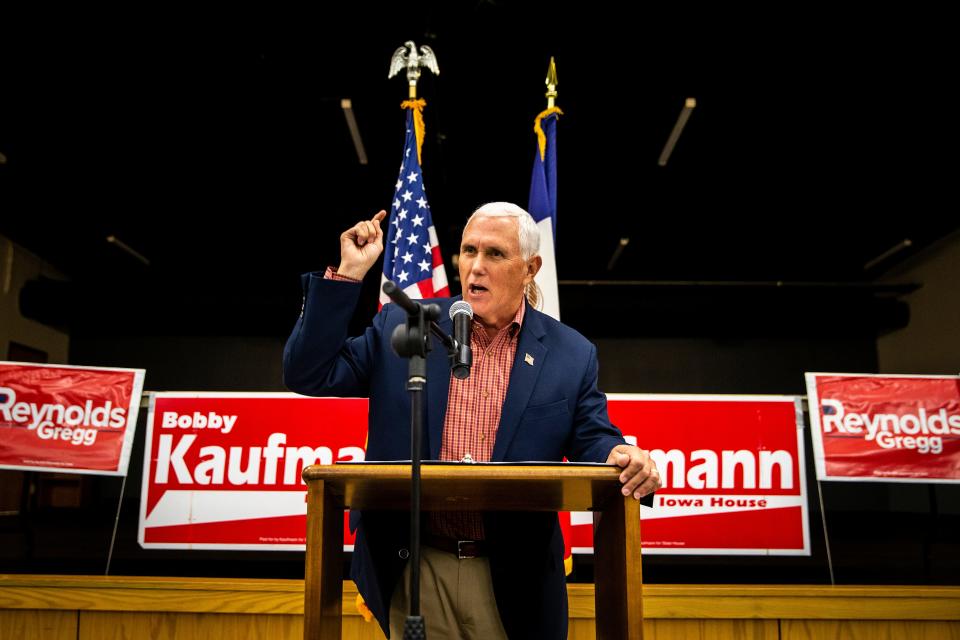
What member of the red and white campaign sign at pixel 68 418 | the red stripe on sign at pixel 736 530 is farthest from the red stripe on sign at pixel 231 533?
the red stripe on sign at pixel 736 530

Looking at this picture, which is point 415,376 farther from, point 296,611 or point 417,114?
point 417,114

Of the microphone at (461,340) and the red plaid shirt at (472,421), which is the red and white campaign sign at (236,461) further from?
the microphone at (461,340)

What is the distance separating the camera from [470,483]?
1.17m

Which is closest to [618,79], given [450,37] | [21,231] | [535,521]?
[450,37]

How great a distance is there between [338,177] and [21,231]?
15.3 ft

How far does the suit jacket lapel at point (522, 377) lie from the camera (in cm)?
152

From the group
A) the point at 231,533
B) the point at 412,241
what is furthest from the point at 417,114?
the point at 231,533

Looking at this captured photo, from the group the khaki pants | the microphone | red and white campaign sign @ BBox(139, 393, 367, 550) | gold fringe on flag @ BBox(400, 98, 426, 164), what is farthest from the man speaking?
gold fringe on flag @ BBox(400, 98, 426, 164)

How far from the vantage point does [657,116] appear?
282 inches

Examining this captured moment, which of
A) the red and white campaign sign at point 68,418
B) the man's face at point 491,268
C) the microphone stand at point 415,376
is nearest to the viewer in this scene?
the microphone stand at point 415,376

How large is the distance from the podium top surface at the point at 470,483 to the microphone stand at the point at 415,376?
6cm

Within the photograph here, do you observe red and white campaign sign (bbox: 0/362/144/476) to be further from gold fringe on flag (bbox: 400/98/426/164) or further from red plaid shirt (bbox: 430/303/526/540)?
red plaid shirt (bbox: 430/303/526/540)

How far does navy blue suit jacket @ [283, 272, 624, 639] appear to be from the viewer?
1474 millimetres

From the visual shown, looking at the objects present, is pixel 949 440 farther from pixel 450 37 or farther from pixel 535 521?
pixel 450 37
